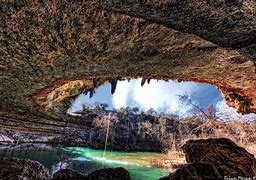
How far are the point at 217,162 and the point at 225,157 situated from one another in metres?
0.25

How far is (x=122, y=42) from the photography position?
3314 millimetres

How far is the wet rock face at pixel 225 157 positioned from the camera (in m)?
6.75

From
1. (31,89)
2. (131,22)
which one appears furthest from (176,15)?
(31,89)

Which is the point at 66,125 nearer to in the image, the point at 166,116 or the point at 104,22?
the point at 104,22

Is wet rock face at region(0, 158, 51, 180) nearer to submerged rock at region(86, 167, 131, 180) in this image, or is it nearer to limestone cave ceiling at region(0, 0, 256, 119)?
submerged rock at region(86, 167, 131, 180)

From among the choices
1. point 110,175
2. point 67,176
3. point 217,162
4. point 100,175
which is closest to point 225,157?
point 217,162

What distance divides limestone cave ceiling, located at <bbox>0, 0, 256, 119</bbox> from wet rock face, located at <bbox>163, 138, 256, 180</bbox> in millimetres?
2032

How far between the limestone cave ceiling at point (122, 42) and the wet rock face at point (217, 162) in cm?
203

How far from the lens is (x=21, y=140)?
19203 millimetres

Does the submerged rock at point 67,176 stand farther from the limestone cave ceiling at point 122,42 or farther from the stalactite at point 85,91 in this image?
the stalactite at point 85,91

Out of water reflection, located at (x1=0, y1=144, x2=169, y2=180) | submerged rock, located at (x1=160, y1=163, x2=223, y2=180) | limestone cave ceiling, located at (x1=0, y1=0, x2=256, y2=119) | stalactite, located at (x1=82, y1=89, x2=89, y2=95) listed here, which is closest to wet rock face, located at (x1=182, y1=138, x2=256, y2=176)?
submerged rock, located at (x1=160, y1=163, x2=223, y2=180)

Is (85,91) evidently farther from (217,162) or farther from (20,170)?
(217,162)

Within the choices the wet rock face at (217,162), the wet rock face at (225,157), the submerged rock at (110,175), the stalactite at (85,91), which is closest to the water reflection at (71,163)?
the stalactite at (85,91)

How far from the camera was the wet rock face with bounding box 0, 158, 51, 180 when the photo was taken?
601cm
